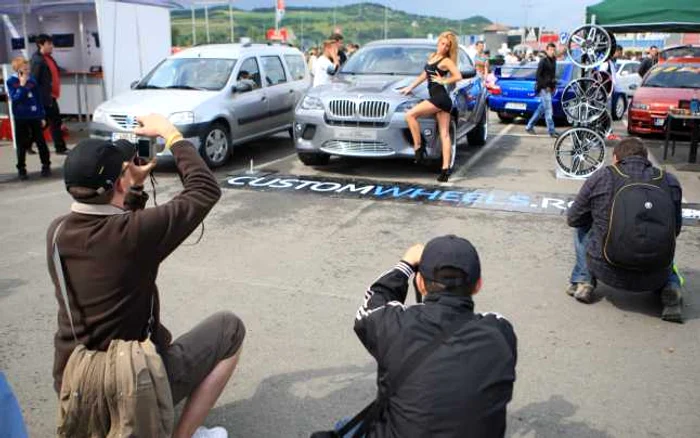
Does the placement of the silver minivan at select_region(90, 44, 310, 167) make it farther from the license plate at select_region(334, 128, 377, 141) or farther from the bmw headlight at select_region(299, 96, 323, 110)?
the license plate at select_region(334, 128, 377, 141)

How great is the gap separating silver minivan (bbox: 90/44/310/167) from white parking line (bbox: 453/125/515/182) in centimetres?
348

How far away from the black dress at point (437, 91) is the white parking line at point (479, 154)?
1.27 m

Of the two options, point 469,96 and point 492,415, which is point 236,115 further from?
point 492,415

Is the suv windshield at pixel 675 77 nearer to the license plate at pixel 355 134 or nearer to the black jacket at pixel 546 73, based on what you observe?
the black jacket at pixel 546 73

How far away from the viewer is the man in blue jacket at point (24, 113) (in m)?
9.18

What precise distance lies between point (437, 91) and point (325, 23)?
108 meters

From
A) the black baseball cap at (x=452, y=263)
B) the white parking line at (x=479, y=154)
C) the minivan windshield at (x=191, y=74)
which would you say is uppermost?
the minivan windshield at (x=191, y=74)

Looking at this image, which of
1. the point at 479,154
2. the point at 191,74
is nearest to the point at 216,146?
the point at 191,74

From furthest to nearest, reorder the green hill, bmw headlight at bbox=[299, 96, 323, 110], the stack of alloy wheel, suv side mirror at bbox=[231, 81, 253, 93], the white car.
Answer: the green hill, the white car, suv side mirror at bbox=[231, 81, 253, 93], the stack of alloy wheel, bmw headlight at bbox=[299, 96, 323, 110]

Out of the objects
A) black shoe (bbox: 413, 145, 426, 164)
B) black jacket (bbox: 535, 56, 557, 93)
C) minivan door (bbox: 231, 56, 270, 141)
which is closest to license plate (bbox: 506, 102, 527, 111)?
black jacket (bbox: 535, 56, 557, 93)

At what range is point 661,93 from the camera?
12984mm

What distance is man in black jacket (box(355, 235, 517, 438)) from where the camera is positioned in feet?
6.66

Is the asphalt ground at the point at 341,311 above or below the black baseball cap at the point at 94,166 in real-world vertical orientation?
below

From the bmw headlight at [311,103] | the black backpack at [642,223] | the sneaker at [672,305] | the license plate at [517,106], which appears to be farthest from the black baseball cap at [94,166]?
the license plate at [517,106]
